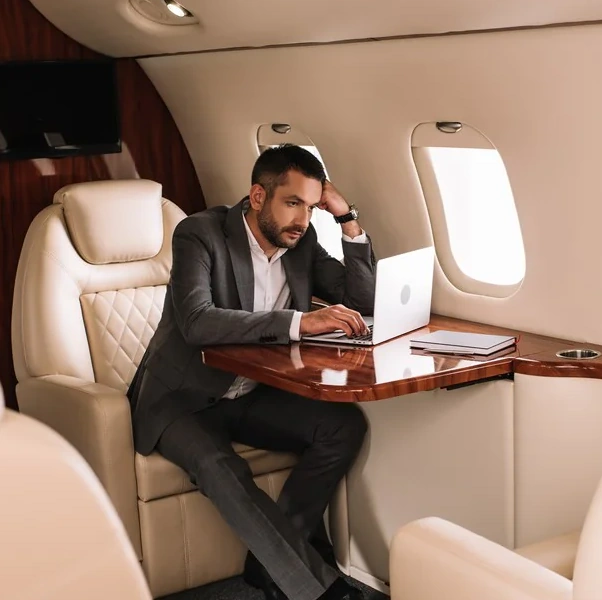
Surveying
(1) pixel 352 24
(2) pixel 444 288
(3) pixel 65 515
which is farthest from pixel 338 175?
(3) pixel 65 515

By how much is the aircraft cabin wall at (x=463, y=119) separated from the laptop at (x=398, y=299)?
25cm

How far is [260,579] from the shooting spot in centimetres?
379

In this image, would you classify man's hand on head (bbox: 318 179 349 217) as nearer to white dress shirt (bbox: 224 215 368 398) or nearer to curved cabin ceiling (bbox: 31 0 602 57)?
white dress shirt (bbox: 224 215 368 398)

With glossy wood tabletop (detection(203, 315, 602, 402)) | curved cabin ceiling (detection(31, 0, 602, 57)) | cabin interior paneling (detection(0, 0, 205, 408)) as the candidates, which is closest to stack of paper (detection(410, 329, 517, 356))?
glossy wood tabletop (detection(203, 315, 602, 402))

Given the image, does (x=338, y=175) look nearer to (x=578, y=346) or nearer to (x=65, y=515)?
(x=578, y=346)

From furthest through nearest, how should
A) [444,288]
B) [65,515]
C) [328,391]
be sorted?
[444,288], [328,391], [65,515]

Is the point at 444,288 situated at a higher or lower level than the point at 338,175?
lower

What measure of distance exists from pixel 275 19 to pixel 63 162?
1565 millimetres

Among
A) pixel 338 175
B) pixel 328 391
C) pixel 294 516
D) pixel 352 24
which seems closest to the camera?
pixel 328 391

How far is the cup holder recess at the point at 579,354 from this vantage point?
3282mm

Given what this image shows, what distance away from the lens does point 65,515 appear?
189 centimetres

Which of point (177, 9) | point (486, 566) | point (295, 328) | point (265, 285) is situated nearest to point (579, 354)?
point (295, 328)

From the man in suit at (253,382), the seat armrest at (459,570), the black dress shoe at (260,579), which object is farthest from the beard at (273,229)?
the seat armrest at (459,570)

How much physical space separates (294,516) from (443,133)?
134 centimetres
